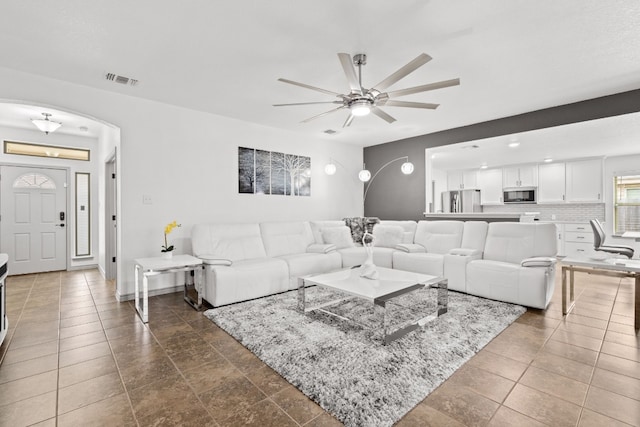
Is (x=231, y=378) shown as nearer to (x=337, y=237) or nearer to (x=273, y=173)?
(x=337, y=237)

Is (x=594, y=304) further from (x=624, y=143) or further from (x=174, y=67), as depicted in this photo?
(x=174, y=67)

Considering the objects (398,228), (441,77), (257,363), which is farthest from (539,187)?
(257,363)

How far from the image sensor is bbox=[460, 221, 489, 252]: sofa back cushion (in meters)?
4.36

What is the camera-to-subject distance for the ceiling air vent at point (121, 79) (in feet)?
10.8

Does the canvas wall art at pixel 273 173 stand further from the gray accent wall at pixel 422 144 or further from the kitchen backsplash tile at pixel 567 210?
the kitchen backsplash tile at pixel 567 210

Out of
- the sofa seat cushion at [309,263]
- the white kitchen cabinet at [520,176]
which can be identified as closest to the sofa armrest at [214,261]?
the sofa seat cushion at [309,263]

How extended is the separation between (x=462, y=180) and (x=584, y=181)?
2767 mm

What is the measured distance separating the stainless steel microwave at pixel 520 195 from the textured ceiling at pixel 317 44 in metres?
4.49

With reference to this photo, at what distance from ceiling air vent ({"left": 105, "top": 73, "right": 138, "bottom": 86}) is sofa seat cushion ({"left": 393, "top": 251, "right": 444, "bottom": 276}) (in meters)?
4.31

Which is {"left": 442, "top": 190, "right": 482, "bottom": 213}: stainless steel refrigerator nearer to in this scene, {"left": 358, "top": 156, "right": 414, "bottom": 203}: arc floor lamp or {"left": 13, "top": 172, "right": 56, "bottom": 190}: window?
{"left": 358, "top": 156, "right": 414, "bottom": 203}: arc floor lamp

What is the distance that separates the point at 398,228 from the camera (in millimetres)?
5332

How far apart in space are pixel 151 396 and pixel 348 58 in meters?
2.63

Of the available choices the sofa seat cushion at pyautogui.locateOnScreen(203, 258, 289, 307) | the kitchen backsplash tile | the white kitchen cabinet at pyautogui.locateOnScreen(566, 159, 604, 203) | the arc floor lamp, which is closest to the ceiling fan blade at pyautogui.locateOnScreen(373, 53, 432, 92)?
the sofa seat cushion at pyautogui.locateOnScreen(203, 258, 289, 307)

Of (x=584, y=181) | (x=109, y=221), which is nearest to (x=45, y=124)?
(x=109, y=221)
